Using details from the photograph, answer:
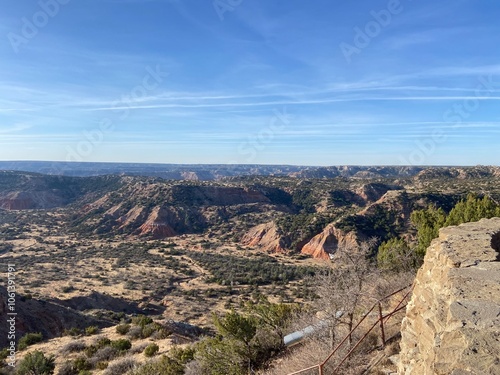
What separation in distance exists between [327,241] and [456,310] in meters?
52.3

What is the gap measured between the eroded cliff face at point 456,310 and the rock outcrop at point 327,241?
149ft

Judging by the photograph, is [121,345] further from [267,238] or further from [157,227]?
[157,227]

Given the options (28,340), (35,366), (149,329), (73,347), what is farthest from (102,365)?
(28,340)

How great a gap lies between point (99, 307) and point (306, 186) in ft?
269

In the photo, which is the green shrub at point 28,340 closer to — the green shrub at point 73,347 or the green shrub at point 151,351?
the green shrub at point 73,347

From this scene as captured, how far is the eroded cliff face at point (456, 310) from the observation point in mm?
3797

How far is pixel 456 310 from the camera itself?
4.52 meters

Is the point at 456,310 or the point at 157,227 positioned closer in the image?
the point at 456,310

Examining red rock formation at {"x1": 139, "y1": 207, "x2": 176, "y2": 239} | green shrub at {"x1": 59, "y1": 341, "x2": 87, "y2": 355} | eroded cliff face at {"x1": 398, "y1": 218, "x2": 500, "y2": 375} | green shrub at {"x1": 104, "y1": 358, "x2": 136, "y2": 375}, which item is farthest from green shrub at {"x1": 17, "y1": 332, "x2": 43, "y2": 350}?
red rock formation at {"x1": 139, "y1": 207, "x2": 176, "y2": 239}

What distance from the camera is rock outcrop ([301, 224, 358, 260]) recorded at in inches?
2087

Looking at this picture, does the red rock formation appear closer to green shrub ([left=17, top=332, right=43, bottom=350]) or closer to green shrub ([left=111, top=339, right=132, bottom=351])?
green shrub ([left=17, top=332, right=43, bottom=350])

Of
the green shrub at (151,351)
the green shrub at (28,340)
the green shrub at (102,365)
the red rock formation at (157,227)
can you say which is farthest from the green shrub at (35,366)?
the red rock formation at (157,227)

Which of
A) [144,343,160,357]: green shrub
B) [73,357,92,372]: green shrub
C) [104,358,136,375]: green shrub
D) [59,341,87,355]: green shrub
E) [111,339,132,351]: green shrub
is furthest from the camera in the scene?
[59,341,87,355]: green shrub

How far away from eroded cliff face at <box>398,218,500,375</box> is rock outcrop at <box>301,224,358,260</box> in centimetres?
4544
